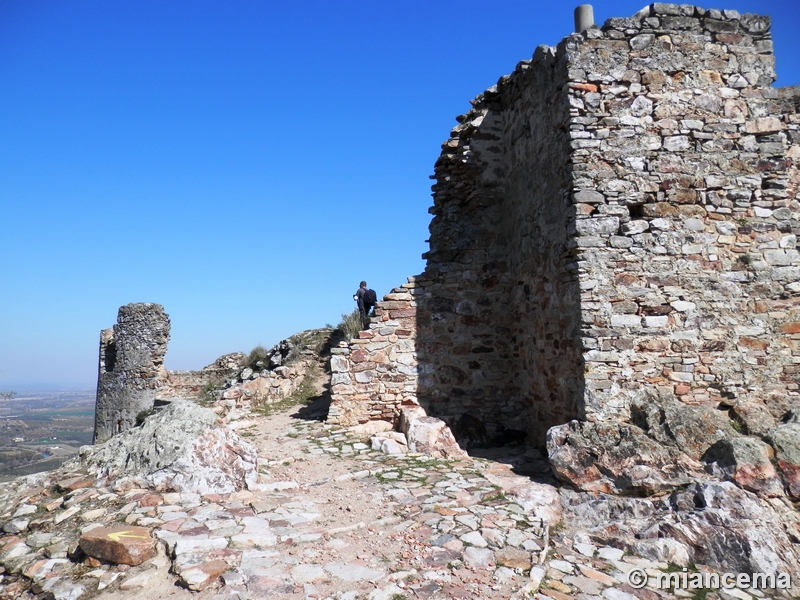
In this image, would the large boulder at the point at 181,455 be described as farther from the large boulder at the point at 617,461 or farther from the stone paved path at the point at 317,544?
the large boulder at the point at 617,461

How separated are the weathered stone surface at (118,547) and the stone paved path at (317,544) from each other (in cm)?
6

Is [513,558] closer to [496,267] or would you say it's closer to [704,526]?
[704,526]

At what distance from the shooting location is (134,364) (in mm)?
18000

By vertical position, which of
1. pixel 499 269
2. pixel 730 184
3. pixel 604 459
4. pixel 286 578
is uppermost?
pixel 730 184

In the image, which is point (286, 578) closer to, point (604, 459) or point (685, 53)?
point (604, 459)

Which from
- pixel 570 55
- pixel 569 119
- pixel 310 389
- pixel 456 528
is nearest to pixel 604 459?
pixel 456 528

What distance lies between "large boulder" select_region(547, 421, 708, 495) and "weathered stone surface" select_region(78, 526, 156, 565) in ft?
12.8

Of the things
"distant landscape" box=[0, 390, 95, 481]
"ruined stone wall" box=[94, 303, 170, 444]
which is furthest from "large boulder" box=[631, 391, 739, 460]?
"distant landscape" box=[0, 390, 95, 481]

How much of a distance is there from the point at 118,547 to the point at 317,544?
143cm

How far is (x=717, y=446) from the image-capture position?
537cm

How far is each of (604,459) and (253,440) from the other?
474 cm

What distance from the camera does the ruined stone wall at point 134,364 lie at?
17938 mm

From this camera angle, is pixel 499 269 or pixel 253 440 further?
pixel 499 269

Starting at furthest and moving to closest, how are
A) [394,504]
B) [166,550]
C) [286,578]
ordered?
[394,504] → [166,550] → [286,578]
